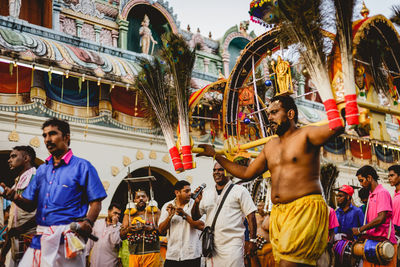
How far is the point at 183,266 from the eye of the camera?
6.13m

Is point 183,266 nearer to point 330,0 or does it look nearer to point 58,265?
point 58,265

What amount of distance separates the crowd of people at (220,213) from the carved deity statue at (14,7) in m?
7.07

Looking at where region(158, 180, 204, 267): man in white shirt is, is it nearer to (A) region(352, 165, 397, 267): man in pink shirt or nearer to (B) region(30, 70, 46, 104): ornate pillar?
(A) region(352, 165, 397, 267): man in pink shirt

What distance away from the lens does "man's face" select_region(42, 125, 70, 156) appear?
152 inches

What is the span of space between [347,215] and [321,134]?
13.8 feet

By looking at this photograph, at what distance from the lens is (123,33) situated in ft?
45.0

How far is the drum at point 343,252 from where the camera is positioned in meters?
6.37

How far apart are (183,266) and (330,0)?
401 cm

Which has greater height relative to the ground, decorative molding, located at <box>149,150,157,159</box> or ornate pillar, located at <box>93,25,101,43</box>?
ornate pillar, located at <box>93,25,101,43</box>

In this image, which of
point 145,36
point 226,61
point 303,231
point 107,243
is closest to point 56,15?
point 145,36

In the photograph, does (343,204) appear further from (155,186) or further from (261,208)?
(155,186)

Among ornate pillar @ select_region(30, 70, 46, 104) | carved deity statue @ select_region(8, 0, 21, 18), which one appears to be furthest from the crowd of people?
carved deity statue @ select_region(8, 0, 21, 18)

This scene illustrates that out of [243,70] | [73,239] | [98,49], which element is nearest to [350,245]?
[243,70]

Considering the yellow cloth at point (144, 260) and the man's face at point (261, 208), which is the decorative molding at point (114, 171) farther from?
the yellow cloth at point (144, 260)
